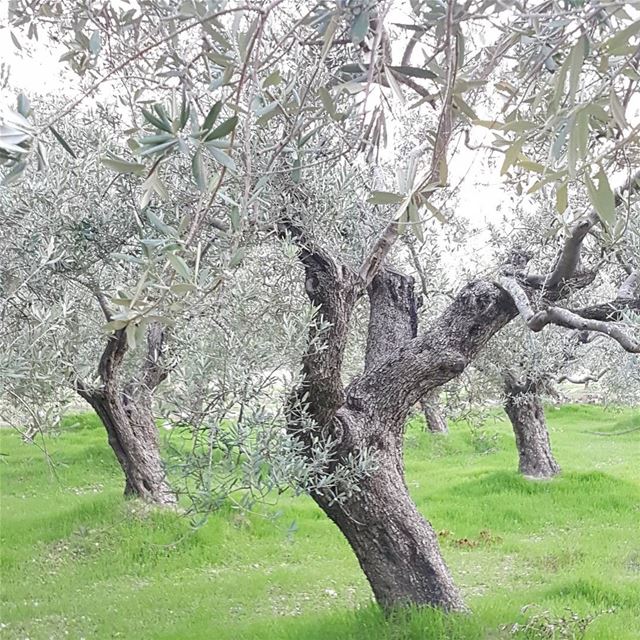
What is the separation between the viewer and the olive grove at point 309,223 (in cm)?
228

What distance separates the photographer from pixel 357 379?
600cm

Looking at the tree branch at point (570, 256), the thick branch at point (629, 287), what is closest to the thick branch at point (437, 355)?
the tree branch at point (570, 256)

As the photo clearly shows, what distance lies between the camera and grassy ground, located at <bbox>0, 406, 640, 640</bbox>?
6.45 m

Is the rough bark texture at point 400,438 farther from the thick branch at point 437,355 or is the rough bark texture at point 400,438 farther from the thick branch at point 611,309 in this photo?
the thick branch at point 611,309

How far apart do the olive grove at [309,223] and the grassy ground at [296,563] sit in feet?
2.86

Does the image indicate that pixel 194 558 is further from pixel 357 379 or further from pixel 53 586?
pixel 357 379

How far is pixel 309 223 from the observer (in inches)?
186

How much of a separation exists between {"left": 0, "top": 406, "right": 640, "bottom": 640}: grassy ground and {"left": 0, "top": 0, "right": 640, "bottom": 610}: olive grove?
871mm

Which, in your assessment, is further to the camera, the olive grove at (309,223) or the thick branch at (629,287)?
the thick branch at (629,287)

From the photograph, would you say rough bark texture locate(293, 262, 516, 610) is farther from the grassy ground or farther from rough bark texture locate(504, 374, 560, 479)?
rough bark texture locate(504, 374, 560, 479)

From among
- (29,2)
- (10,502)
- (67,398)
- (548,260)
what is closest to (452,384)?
(548,260)

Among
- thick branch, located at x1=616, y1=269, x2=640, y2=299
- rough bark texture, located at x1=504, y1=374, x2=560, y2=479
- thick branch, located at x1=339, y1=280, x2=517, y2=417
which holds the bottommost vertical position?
rough bark texture, located at x1=504, y1=374, x2=560, y2=479

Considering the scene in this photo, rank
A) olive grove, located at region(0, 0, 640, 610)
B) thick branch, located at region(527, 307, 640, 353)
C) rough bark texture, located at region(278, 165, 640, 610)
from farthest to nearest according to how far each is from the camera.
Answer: rough bark texture, located at region(278, 165, 640, 610), thick branch, located at region(527, 307, 640, 353), olive grove, located at region(0, 0, 640, 610)

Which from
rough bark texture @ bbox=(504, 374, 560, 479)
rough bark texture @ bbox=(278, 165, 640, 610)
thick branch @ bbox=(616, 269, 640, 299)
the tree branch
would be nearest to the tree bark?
rough bark texture @ bbox=(278, 165, 640, 610)
